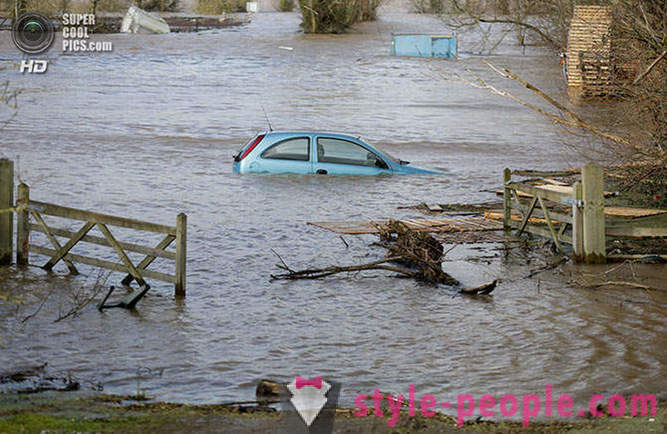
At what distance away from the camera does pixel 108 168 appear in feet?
82.5

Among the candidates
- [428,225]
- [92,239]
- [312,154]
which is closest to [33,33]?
[312,154]

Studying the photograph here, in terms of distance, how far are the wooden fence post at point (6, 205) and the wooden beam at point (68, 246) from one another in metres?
0.55

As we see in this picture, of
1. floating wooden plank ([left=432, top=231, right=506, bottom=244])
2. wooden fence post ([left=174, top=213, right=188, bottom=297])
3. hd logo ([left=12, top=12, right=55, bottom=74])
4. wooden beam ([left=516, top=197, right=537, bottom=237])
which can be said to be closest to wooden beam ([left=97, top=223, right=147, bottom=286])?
wooden fence post ([left=174, top=213, right=188, bottom=297])

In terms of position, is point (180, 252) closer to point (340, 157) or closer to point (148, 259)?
point (148, 259)

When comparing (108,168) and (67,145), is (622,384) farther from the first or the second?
(67,145)

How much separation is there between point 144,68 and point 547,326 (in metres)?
48.4

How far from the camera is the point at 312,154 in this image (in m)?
21.9

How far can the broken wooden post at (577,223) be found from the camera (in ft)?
47.2

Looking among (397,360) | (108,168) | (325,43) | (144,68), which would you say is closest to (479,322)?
(397,360)

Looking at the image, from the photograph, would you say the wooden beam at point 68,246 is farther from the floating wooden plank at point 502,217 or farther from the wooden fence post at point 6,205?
the floating wooden plank at point 502,217

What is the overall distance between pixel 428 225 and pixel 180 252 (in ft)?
20.4

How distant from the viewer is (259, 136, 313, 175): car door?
21844 millimetres

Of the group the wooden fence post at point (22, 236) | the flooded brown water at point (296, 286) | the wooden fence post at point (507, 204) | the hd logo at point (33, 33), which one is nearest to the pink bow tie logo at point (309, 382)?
the flooded brown water at point (296, 286)

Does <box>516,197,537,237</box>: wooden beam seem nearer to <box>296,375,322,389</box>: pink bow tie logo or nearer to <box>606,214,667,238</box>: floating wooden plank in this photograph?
<box>606,214,667,238</box>: floating wooden plank
